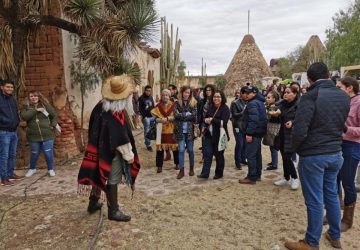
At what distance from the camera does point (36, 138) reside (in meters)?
5.65

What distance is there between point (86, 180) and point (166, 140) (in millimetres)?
2443

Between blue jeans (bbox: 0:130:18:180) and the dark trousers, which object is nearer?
blue jeans (bbox: 0:130:18:180)

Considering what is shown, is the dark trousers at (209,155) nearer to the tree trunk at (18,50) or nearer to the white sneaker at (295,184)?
the white sneaker at (295,184)

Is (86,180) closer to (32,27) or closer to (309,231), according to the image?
(309,231)

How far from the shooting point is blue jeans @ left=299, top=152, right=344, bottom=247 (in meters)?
2.97

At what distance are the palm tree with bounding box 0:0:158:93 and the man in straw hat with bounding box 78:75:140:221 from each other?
7.76 feet

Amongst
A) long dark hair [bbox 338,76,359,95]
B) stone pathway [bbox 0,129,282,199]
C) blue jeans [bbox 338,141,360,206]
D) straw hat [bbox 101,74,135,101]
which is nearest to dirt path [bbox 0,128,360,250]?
stone pathway [bbox 0,129,282,199]

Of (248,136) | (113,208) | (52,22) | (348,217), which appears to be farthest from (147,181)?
(52,22)

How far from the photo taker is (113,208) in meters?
3.82

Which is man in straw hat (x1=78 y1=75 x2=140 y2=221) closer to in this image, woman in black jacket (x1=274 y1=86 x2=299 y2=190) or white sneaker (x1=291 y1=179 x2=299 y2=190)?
woman in black jacket (x1=274 y1=86 x2=299 y2=190)

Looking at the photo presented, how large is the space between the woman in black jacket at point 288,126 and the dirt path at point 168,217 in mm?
213

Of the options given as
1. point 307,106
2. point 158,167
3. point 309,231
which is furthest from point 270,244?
point 158,167

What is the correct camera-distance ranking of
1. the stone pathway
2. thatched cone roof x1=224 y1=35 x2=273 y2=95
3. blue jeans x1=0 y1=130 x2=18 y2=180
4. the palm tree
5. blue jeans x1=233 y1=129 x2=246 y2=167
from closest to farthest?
the stone pathway, blue jeans x1=0 y1=130 x2=18 y2=180, the palm tree, blue jeans x1=233 y1=129 x2=246 y2=167, thatched cone roof x1=224 y1=35 x2=273 y2=95

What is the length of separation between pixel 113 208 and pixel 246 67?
101ft
